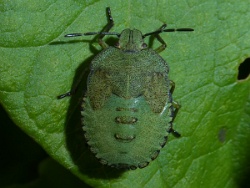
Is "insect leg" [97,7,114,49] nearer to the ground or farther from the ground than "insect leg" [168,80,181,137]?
farther from the ground

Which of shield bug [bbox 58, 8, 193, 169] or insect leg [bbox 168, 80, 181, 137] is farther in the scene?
insect leg [bbox 168, 80, 181, 137]

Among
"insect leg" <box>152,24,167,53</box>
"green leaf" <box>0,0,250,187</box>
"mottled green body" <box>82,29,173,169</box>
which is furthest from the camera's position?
"insect leg" <box>152,24,167,53</box>

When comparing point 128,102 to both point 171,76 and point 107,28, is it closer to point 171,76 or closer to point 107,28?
point 171,76

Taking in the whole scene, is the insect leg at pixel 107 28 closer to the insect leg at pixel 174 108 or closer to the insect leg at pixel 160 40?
the insect leg at pixel 160 40

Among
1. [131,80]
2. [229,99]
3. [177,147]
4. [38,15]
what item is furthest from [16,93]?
[229,99]

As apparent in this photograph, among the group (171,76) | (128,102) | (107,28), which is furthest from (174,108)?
(107,28)

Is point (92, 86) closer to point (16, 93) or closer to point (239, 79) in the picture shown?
point (16, 93)

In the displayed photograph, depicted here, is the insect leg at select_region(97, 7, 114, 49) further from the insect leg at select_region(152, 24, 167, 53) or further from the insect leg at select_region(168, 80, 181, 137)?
the insect leg at select_region(168, 80, 181, 137)

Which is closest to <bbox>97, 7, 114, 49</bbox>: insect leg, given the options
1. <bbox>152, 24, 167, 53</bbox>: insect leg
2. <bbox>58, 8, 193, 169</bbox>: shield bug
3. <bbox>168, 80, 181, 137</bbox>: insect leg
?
Answer: <bbox>58, 8, 193, 169</bbox>: shield bug

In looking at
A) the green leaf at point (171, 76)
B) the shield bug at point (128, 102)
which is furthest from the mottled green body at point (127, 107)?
the green leaf at point (171, 76)

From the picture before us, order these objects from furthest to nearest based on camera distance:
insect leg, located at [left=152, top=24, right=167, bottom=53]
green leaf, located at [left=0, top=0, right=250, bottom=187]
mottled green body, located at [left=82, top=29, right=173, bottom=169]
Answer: insect leg, located at [left=152, top=24, right=167, bottom=53] → mottled green body, located at [left=82, top=29, right=173, bottom=169] → green leaf, located at [left=0, top=0, right=250, bottom=187]
